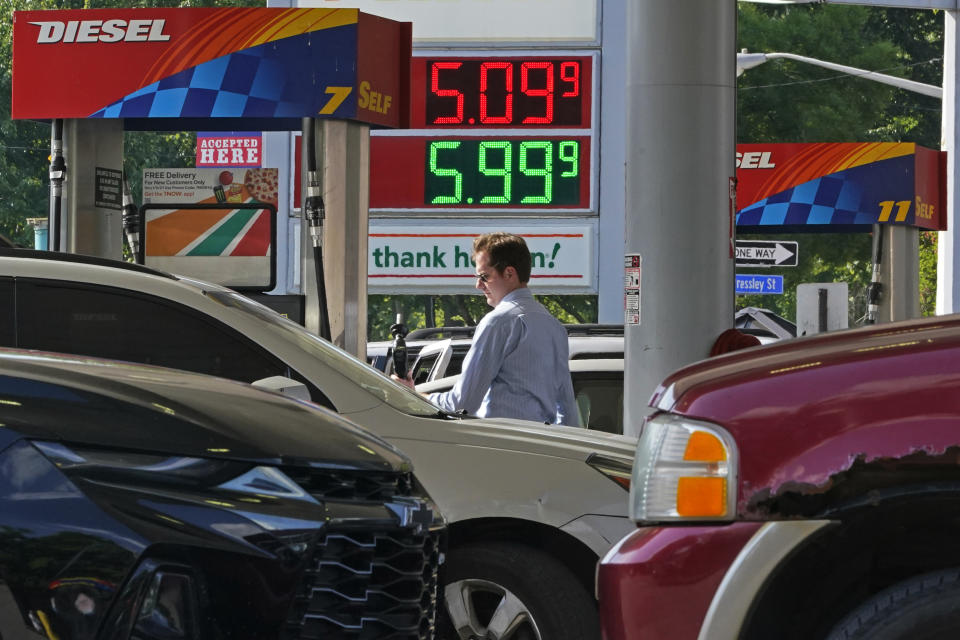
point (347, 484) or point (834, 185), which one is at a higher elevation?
point (834, 185)

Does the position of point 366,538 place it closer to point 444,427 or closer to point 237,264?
point 444,427

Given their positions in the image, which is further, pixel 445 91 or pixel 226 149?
pixel 226 149

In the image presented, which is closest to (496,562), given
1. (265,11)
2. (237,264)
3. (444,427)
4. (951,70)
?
(444,427)

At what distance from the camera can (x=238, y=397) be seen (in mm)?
3881

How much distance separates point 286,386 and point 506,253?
254cm

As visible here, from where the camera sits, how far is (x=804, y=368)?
3789 millimetres

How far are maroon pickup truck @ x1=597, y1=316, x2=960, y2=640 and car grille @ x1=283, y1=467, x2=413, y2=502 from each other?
0.56 m

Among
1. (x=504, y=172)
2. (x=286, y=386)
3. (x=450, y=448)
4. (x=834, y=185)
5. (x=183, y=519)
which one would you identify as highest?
(x=504, y=172)

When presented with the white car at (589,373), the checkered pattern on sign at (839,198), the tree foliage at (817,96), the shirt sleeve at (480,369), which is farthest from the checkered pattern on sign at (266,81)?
the tree foliage at (817,96)

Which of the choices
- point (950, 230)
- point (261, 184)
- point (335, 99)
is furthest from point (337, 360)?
point (950, 230)

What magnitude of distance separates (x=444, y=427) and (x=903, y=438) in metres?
2.41

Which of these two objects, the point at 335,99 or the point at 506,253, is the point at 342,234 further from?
the point at 506,253

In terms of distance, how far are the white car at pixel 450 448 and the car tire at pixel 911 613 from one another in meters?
1.96

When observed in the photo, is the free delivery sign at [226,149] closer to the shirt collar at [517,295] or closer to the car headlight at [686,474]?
the shirt collar at [517,295]
